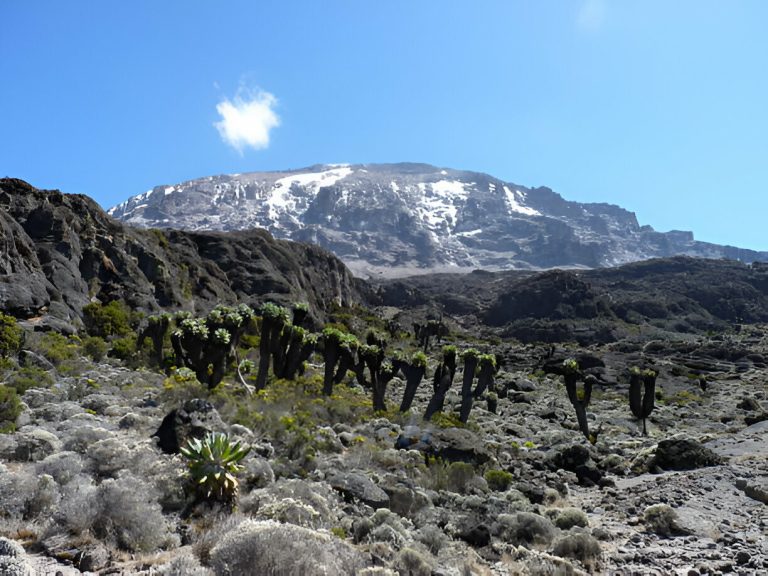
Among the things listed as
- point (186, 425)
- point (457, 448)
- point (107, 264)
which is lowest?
point (457, 448)

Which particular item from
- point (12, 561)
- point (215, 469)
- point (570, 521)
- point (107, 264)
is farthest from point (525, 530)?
point (107, 264)

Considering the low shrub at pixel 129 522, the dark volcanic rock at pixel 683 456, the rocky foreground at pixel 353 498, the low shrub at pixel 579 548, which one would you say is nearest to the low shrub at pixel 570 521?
the rocky foreground at pixel 353 498

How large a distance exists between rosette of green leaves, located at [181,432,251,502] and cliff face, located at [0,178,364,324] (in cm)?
3036

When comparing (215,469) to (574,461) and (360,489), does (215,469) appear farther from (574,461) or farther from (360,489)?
(574,461)

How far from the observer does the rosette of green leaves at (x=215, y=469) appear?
29.9 feet

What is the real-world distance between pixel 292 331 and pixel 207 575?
2569 cm

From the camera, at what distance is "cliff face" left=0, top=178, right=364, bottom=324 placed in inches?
1474

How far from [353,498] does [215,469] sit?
3.06 metres

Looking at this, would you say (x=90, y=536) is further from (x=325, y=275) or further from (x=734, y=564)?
(x=325, y=275)

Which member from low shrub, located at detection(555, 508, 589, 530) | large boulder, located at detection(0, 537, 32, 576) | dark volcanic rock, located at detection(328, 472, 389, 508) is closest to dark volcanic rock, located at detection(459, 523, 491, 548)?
dark volcanic rock, located at detection(328, 472, 389, 508)

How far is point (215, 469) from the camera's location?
927 cm

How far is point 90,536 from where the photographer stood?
7086mm

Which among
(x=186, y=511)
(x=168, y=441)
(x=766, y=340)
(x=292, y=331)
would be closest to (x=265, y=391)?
(x=292, y=331)

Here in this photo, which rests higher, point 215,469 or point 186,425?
point 186,425
